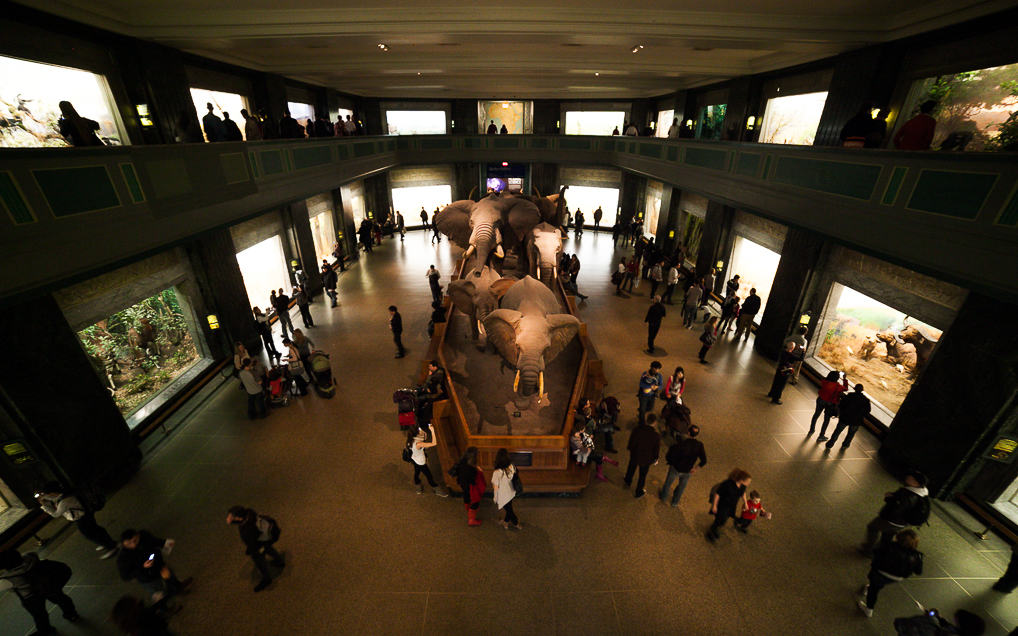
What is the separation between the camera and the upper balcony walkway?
5.02 meters

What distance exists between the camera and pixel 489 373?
352 inches

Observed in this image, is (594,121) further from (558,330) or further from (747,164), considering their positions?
(558,330)

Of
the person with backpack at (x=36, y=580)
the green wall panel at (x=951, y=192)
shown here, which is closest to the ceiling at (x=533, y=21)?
the green wall panel at (x=951, y=192)

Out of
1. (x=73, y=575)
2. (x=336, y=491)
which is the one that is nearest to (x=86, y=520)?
(x=73, y=575)

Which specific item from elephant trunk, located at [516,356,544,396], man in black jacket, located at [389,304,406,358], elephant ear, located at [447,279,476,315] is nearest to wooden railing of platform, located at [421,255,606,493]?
elephant trunk, located at [516,356,544,396]

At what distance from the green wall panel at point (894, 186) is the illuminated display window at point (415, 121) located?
2435 cm

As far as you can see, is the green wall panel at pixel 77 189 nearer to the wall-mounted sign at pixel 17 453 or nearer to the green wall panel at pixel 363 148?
the wall-mounted sign at pixel 17 453

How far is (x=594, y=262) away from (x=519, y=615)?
16.7 m

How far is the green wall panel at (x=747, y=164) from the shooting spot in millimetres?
10102

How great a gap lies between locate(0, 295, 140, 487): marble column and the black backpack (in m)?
12.5

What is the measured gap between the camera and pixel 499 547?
6020mm

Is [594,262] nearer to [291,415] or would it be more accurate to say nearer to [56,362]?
[291,415]

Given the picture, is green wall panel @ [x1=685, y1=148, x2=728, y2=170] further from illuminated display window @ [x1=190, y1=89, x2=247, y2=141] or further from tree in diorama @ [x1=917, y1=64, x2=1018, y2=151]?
illuminated display window @ [x1=190, y1=89, x2=247, y2=141]

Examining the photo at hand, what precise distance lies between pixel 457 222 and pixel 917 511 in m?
10.3
